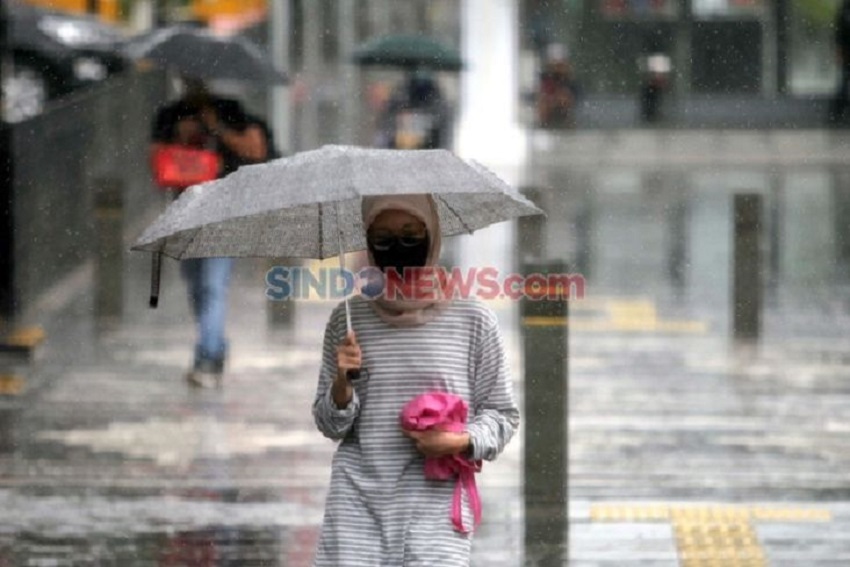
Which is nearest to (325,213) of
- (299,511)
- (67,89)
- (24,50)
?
(299,511)

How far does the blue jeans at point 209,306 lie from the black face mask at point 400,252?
7623mm

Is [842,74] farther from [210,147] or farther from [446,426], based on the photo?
[446,426]

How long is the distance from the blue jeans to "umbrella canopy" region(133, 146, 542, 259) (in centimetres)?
715

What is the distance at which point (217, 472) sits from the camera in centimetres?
1034

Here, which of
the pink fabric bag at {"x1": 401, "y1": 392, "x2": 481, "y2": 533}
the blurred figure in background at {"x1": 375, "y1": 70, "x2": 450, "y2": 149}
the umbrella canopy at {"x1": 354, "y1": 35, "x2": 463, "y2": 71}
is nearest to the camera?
the pink fabric bag at {"x1": 401, "y1": 392, "x2": 481, "y2": 533}

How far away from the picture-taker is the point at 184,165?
504 inches

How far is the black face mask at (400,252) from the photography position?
202 inches

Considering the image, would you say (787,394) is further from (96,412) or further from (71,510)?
(71,510)

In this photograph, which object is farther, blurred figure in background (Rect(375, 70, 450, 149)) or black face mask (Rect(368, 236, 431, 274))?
blurred figure in background (Rect(375, 70, 450, 149))

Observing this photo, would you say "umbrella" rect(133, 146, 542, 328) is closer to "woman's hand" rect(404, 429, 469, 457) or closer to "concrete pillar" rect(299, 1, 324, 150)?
"woman's hand" rect(404, 429, 469, 457)

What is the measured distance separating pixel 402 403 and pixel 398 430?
66mm

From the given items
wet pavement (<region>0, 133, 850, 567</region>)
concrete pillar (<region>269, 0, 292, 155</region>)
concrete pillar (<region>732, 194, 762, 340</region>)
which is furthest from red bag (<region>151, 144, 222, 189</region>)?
concrete pillar (<region>269, 0, 292, 155</region>)

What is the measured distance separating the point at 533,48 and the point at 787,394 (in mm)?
26793

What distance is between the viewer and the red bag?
12.7 meters
